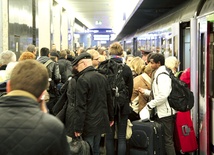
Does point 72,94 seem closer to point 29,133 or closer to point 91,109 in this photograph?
point 91,109

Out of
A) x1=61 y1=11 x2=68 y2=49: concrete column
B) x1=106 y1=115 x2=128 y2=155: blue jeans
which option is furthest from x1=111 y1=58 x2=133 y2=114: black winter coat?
x1=61 y1=11 x2=68 y2=49: concrete column

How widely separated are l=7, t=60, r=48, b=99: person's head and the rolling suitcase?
3.17 metres

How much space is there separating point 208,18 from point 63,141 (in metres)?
3.30

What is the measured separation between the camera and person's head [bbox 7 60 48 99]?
6.93 feet

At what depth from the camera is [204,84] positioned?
17.2 feet

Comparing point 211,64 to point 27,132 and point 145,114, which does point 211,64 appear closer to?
point 145,114

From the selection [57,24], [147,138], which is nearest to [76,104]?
[147,138]

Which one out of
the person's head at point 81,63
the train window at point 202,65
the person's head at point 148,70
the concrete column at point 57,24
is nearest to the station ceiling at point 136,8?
the concrete column at point 57,24

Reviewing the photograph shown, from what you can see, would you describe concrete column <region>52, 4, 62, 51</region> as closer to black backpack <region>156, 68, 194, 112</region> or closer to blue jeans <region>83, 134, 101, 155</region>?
black backpack <region>156, 68, 194, 112</region>

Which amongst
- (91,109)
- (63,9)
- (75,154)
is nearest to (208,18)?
(91,109)

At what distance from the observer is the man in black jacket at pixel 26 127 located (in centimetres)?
200

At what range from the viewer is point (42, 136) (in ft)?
6.57

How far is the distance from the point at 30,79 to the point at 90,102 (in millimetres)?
2385

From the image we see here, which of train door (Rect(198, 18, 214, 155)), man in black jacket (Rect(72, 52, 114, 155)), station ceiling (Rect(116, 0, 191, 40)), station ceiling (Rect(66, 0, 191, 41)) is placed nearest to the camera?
man in black jacket (Rect(72, 52, 114, 155))
